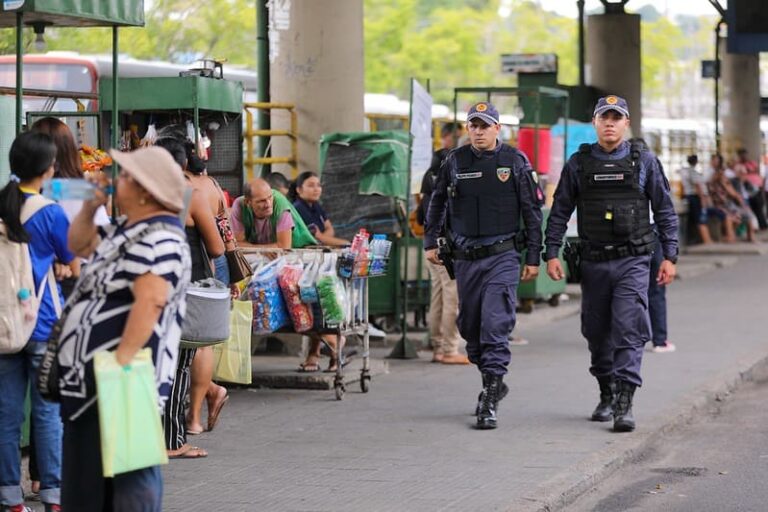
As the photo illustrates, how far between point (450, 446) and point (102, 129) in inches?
143

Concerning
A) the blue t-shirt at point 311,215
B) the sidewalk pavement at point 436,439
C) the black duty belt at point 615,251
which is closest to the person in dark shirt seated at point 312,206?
the blue t-shirt at point 311,215

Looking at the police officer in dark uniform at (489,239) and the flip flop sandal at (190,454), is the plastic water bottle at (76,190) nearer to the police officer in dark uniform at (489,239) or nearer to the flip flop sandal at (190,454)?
the flip flop sandal at (190,454)

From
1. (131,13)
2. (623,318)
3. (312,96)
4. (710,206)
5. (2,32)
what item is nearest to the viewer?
(131,13)

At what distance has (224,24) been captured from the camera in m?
50.8

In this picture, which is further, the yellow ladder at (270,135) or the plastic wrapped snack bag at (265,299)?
the yellow ladder at (270,135)

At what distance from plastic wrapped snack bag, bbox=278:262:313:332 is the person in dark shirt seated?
2054mm

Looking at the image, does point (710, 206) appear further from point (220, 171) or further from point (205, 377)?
point (205, 377)

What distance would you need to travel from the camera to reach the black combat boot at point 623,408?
9359mm

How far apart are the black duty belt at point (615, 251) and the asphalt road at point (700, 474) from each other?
1211 mm

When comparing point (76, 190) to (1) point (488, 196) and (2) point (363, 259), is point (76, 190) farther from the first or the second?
(2) point (363, 259)

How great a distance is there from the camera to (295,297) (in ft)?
33.8

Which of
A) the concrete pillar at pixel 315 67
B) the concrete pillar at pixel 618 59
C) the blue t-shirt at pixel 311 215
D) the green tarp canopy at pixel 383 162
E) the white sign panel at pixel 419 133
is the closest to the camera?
the blue t-shirt at pixel 311 215

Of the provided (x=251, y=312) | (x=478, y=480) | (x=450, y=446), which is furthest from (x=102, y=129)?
(x=478, y=480)

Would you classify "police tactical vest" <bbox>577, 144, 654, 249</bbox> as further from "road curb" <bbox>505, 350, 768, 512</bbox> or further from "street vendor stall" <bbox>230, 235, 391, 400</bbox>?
"street vendor stall" <bbox>230, 235, 391, 400</bbox>
